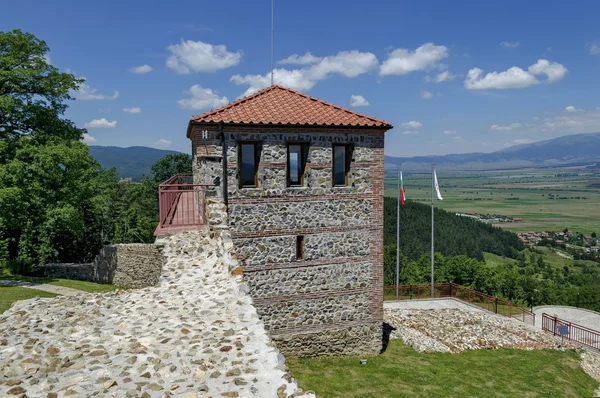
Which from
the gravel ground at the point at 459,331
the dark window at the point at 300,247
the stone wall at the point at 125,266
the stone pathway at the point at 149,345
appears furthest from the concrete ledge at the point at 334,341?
the stone wall at the point at 125,266

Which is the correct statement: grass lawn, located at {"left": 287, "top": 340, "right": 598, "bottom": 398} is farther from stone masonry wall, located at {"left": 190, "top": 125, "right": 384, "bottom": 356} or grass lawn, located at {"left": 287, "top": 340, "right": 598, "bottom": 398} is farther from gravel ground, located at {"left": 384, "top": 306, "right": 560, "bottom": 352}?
stone masonry wall, located at {"left": 190, "top": 125, "right": 384, "bottom": 356}

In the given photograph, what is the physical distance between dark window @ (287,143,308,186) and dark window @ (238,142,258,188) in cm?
115

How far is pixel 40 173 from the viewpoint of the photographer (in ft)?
59.5

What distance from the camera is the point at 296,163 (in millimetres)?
13406

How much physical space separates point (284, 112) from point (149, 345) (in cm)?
918

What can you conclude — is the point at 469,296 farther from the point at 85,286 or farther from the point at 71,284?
the point at 71,284

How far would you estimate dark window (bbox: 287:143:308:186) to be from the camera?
13312 millimetres

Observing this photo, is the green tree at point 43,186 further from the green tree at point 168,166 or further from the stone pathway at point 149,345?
the green tree at point 168,166

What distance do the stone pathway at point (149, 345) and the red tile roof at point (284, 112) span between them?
5693 millimetres

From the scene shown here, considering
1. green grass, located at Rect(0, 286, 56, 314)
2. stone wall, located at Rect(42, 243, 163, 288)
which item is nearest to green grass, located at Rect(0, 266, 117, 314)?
green grass, located at Rect(0, 286, 56, 314)

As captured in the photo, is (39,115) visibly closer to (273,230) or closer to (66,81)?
(66,81)

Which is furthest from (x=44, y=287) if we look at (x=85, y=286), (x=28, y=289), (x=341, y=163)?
(x=341, y=163)

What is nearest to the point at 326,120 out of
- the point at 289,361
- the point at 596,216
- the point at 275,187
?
the point at 275,187

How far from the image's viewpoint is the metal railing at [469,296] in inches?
943
